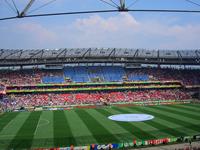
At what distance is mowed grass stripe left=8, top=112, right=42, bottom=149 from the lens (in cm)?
3272

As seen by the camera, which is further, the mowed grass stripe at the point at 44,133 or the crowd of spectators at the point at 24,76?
the crowd of spectators at the point at 24,76

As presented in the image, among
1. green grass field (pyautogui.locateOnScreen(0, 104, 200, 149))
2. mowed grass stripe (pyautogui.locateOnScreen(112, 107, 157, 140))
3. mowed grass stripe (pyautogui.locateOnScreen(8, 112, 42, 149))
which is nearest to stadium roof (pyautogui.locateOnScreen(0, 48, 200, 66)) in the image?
green grass field (pyautogui.locateOnScreen(0, 104, 200, 149))

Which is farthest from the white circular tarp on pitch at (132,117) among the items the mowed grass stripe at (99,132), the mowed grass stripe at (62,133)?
the mowed grass stripe at (62,133)

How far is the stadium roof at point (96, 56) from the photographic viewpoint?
266 ft

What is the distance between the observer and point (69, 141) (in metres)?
33.9

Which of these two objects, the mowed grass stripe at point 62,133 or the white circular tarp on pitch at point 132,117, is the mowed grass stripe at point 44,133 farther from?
the white circular tarp on pitch at point 132,117

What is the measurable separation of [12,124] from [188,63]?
58.8 meters

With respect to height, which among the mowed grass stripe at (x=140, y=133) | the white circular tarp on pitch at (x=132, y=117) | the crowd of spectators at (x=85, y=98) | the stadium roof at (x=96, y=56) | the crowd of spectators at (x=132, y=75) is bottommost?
the mowed grass stripe at (x=140, y=133)

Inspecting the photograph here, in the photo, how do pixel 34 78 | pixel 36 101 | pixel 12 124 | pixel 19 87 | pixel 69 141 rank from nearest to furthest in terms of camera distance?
pixel 69 141, pixel 12 124, pixel 36 101, pixel 19 87, pixel 34 78

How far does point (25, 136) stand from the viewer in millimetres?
36812

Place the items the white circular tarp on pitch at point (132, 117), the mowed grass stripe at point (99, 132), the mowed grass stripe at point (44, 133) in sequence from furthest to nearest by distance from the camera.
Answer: the white circular tarp on pitch at point (132, 117), the mowed grass stripe at point (99, 132), the mowed grass stripe at point (44, 133)

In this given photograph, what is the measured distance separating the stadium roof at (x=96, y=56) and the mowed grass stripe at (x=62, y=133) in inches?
1427

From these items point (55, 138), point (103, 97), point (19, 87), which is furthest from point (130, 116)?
point (19, 87)

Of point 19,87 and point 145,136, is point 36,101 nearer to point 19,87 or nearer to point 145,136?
point 19,87
